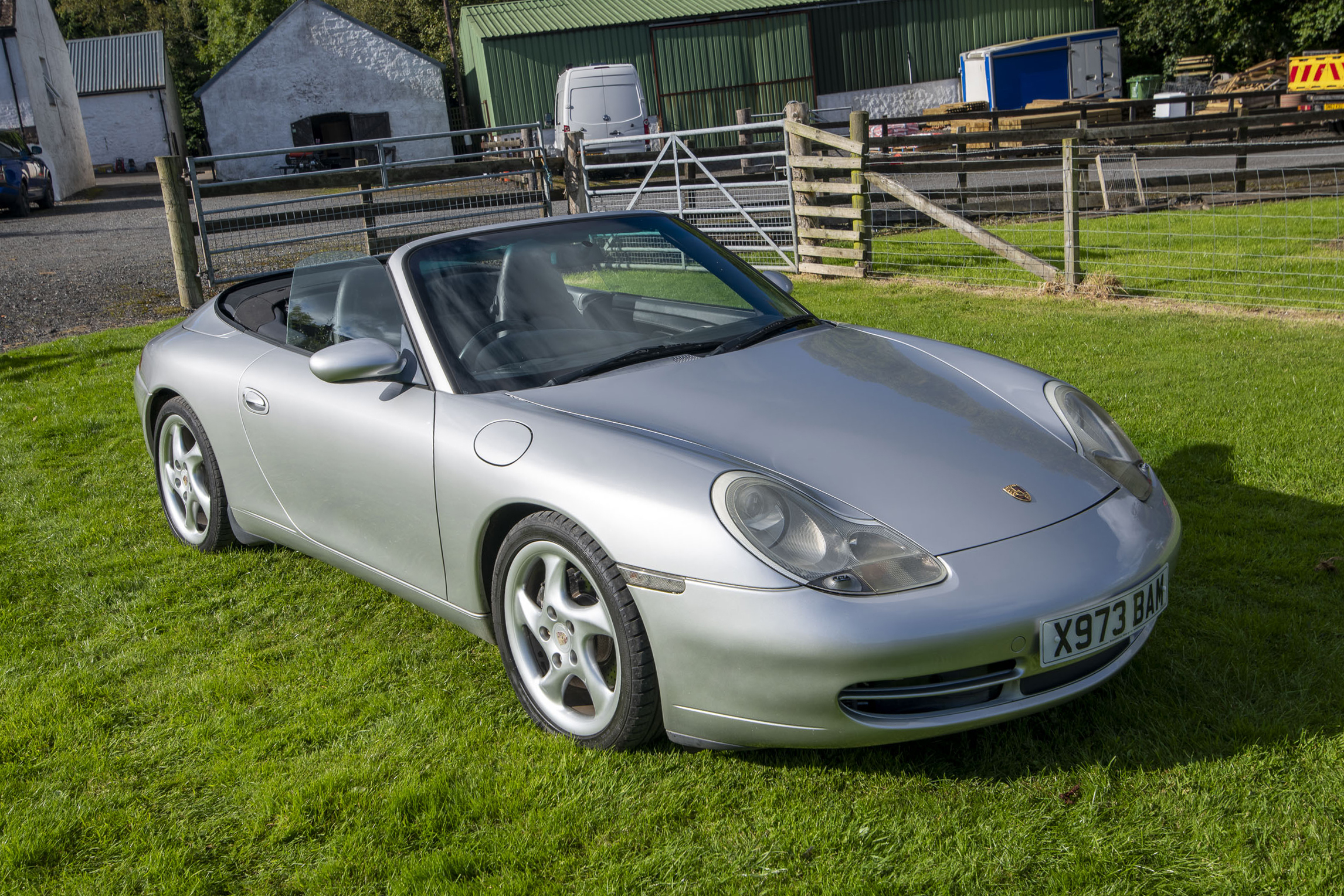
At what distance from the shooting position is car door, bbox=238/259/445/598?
3.16 m

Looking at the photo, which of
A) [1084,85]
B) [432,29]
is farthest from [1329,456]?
[432,29]

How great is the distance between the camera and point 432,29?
49.8m

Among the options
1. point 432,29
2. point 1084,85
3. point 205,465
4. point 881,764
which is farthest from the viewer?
point 432,29

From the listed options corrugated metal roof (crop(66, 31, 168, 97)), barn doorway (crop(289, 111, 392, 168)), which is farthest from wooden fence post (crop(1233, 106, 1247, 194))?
corrugated metal roof (crop(66, 31, 168, 97))

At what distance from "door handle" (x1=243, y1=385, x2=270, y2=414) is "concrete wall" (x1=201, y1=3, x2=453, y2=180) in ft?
107

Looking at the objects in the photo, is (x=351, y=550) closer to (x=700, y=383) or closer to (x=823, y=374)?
(x=700, y=383)

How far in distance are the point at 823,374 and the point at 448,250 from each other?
1306 millimetres

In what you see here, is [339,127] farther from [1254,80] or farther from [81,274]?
[1254,80]

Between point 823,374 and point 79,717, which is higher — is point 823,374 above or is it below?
above

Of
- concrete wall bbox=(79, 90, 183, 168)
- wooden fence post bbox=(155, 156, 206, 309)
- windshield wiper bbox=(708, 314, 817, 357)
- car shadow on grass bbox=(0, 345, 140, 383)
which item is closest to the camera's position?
windshield wiper bbox=(708, 314, 817, 357)

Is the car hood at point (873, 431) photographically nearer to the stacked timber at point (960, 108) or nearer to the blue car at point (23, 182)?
the stacked timber at point (960, 108)

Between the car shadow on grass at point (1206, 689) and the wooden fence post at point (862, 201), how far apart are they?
711 cm

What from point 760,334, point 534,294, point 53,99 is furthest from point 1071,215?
point 53,99

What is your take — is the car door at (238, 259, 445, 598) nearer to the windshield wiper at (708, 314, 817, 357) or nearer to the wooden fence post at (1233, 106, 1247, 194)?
the windshield wiper at (708, 314, 817, 357)
